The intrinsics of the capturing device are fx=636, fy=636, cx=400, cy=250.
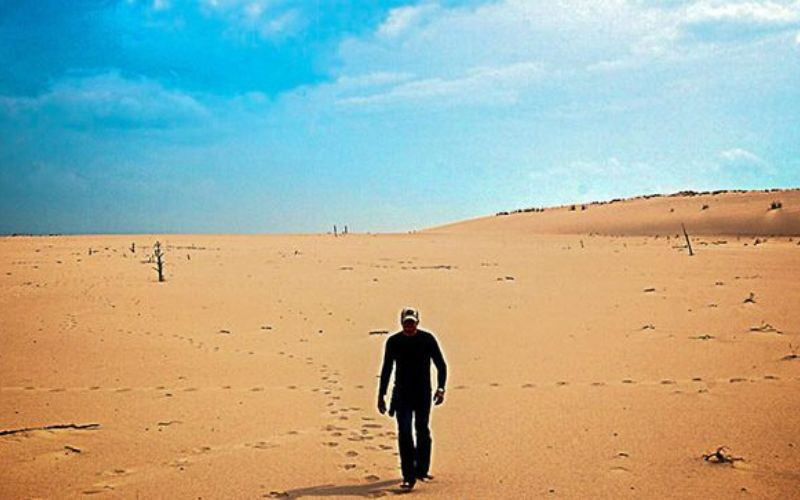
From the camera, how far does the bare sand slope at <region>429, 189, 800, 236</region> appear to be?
34.3 meters

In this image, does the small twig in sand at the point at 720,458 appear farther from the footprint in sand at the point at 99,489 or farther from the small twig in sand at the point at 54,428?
the small twig in sand at the point at 54,428

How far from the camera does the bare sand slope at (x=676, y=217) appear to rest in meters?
34.3

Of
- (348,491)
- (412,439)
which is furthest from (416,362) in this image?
(348,491)

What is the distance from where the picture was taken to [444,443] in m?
6.09

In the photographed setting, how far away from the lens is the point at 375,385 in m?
8.31

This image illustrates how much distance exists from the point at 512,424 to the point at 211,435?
301 cm

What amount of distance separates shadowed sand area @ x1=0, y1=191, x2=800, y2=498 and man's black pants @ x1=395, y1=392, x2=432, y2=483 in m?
0.21

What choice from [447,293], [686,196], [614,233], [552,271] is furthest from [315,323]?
[686,196]

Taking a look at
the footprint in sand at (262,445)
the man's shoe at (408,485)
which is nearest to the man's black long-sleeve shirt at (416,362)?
the man's shoe at (408,485)

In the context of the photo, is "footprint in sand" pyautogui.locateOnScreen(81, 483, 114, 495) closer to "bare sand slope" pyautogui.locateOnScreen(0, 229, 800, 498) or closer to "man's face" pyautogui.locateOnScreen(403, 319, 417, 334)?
"bare sand slope" pyautogui.locateOnScreen(0, 229, 800, 498)

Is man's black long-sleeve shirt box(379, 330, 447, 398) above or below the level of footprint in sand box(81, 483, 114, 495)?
above

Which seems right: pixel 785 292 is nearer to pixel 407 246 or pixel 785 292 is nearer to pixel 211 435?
pixel 211 435

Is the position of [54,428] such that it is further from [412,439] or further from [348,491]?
[412,439]

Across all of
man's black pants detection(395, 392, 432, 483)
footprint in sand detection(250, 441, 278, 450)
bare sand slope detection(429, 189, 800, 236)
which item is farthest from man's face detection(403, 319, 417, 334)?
bare sand slope detection(429, 189, 800, 236)
